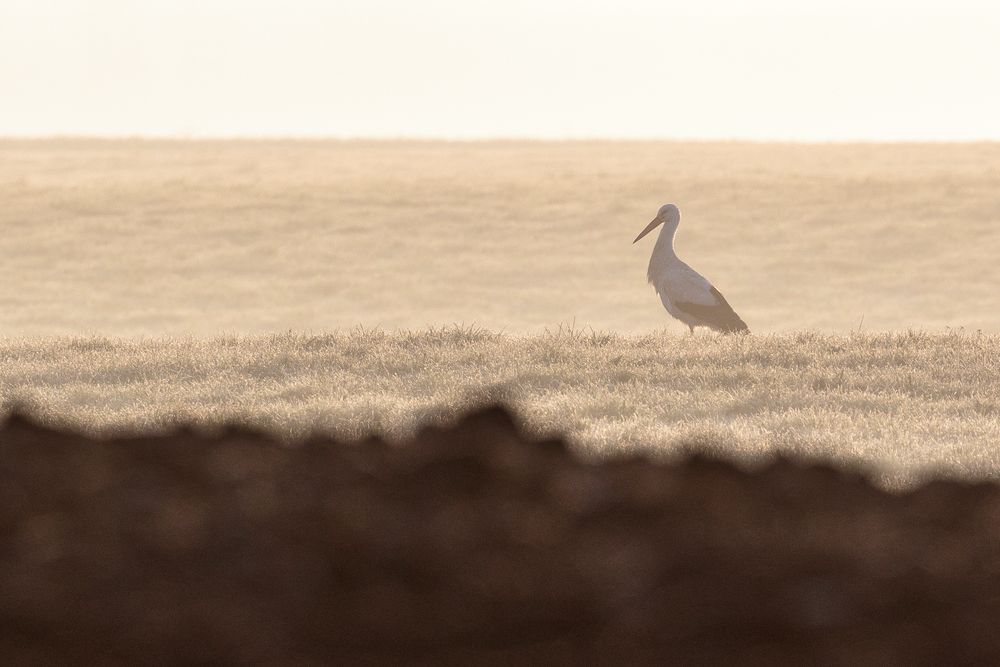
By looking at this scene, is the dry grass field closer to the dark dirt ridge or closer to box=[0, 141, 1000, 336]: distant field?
box=[0, 141, 1000, 336]: distant field

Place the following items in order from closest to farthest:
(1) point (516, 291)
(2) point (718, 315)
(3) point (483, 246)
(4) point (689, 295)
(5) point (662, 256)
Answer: (2) point (718, 315) < (4) point (689, 295) < (5) point (662, 256) < (1) point (516, 291) < (3) point (483, 246)

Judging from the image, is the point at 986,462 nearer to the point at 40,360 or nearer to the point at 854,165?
the point at 40,360

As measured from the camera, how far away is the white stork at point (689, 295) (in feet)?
53.7

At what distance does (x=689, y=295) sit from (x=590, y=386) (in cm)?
537

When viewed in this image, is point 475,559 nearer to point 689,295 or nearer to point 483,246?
point 689,295

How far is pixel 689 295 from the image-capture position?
54.3 ft

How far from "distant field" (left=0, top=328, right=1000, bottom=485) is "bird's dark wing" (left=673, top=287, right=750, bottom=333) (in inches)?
82.4

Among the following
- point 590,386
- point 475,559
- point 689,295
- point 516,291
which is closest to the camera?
point 475,559

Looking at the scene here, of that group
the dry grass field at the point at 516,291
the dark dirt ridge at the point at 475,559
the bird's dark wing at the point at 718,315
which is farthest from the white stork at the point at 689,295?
the dark dirt ridge at the point at 475,559

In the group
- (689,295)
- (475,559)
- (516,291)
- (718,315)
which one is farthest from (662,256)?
(475,559)

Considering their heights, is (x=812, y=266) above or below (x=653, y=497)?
below

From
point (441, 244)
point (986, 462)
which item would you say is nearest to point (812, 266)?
point (441, 244)

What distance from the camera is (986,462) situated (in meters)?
8.77

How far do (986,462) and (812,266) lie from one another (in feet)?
A: 74.8
